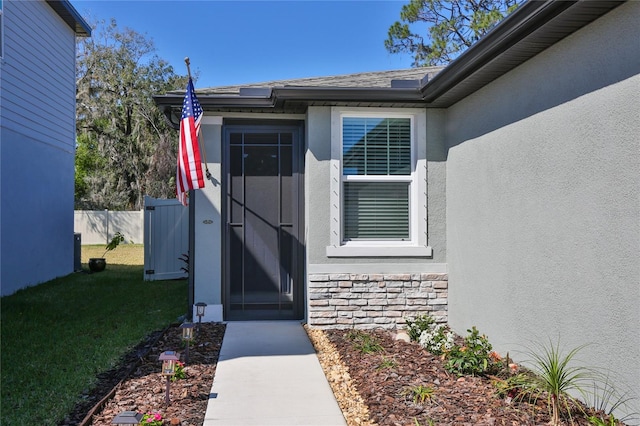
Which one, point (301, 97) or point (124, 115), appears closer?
point (301, 97)

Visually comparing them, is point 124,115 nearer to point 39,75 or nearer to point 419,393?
point 39,75

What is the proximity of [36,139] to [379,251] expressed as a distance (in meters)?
8.62

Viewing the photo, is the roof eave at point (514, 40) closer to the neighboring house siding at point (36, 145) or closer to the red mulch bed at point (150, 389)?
the red mulch bed at point (150, 389)

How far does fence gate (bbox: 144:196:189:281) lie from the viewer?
38.9 feet

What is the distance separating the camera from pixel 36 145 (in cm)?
1127

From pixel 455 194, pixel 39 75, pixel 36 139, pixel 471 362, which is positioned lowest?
pixel 471 362

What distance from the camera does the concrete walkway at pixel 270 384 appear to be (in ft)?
12.5

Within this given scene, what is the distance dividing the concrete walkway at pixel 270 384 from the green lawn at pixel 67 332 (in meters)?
1.15

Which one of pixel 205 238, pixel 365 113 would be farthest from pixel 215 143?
pixel 365 113

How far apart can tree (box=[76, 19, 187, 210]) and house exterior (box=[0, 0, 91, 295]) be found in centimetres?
1139

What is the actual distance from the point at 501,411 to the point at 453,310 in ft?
9.01

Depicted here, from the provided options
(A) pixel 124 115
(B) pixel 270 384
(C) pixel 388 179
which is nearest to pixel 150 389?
(B) pixel 270 384

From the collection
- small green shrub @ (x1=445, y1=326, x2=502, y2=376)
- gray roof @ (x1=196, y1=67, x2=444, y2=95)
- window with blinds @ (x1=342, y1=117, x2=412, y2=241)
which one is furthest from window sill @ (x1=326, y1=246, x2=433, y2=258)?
gray roof @ (x1=196, y1=67, x2=444, y2=95)

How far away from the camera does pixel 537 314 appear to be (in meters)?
4.50
